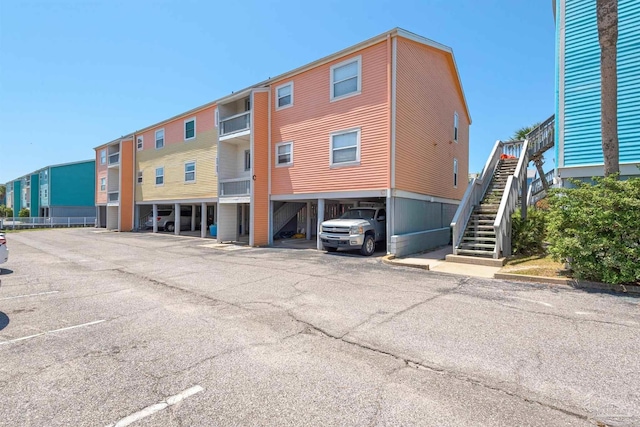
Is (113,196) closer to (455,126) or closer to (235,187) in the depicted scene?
(235,187)

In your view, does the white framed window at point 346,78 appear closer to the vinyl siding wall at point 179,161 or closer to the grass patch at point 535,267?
the grass patch at point 535,267

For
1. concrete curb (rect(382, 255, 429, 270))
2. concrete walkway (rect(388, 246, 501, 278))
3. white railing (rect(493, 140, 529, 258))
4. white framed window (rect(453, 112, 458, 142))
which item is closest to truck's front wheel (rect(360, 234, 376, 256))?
concrete curb (rect(382, 255, 429, 270))

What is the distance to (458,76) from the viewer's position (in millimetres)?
20516

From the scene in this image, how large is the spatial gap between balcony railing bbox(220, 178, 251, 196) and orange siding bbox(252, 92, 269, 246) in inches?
30.8

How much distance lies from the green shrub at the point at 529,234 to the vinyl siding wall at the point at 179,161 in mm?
16406

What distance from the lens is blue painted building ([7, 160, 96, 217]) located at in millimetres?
45406

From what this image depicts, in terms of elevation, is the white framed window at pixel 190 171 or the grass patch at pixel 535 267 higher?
the white framed window at pixel 190 171

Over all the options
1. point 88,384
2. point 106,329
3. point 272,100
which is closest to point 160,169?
point 272,100

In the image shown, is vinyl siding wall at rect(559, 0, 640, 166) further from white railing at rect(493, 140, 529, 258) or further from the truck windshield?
the truck windshield

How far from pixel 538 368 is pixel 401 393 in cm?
174

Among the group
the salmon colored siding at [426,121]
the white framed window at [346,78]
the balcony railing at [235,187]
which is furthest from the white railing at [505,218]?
the balcony railing at [235,187]

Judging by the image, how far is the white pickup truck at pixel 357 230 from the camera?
12555mm

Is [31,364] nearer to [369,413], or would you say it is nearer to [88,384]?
[88,384]

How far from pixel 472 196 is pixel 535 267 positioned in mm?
4616
